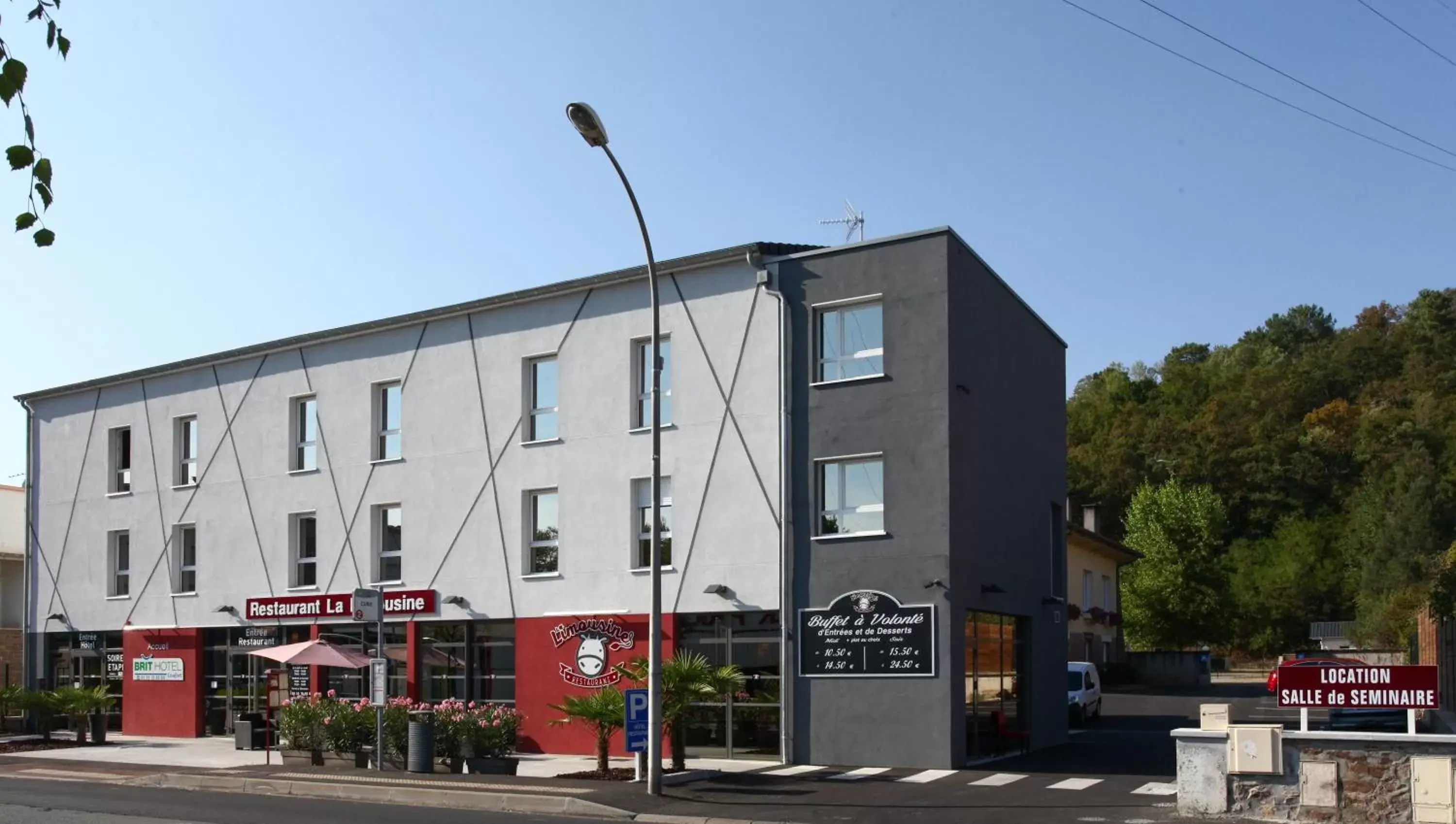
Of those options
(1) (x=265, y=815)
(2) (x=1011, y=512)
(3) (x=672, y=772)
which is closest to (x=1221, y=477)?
(2) (x=1011, y=512)

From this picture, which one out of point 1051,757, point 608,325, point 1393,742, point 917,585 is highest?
point 608,325

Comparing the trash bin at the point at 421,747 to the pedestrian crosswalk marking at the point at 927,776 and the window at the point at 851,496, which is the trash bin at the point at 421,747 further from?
the pedestrian crosswalk marking at the point at 927,776

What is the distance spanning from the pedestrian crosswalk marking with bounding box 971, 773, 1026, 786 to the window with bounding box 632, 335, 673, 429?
8863 mm

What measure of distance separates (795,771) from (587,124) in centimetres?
1083

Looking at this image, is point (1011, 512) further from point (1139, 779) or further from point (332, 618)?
point (332, 618)

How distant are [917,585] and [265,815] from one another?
10.6 meters

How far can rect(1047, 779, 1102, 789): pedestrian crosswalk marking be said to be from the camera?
19.8 metres

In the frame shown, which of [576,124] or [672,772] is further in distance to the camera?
[672,772]

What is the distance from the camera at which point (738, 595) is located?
24.8 metres

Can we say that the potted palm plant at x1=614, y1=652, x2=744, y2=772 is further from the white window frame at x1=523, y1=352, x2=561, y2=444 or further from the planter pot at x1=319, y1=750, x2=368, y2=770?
the white window frame at x1=523, y1=352, x2=561, y2=444

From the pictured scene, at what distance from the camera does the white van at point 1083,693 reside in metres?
34.1

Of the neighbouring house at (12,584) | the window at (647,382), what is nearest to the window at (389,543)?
the window at (647,382)

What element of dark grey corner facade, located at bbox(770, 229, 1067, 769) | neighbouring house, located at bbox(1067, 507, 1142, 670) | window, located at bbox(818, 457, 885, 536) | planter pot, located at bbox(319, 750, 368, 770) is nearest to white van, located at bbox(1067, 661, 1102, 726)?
neighbouring house, located at bbox(1067, 507, 1142, 670)

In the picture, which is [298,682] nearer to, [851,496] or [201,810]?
[201,810]
